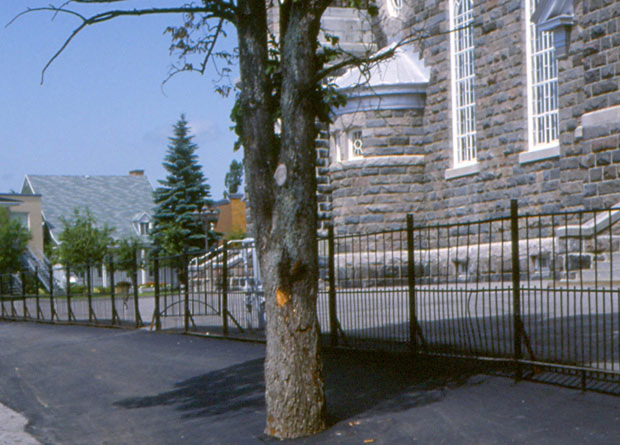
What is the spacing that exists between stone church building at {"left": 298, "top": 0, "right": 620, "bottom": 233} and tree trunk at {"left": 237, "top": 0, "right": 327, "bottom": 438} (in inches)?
424

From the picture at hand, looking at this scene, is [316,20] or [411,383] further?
[411,383]

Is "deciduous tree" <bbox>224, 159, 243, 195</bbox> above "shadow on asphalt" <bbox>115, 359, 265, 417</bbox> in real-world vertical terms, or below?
above

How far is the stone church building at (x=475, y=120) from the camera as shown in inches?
715

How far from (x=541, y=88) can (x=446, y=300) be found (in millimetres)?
13385

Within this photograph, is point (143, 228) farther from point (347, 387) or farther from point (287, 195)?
point (287, 195)

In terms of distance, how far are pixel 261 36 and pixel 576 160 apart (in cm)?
1310

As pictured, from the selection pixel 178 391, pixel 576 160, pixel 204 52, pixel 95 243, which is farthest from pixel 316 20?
pixel 95 243

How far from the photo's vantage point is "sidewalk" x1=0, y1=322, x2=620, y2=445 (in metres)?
6.56

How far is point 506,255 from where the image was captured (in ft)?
56.3

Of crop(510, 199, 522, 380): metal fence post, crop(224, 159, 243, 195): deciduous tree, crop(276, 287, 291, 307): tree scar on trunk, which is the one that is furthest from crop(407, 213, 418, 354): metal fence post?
crop(224, 159, 243, 195): deciduous tree

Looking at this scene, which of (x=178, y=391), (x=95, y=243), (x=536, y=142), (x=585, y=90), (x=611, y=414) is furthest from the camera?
(x=95, y=243)

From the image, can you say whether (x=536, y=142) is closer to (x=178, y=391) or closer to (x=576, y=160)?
(x=576, y=160)

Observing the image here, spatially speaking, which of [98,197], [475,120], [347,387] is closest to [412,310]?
[347,387]

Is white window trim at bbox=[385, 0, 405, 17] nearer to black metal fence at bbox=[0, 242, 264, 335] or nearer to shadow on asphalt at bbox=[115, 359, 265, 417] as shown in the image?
black metal fence at bbox=[0, 242, 264, 335]
